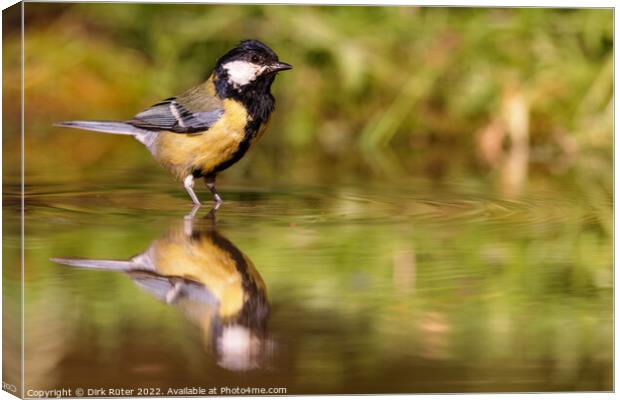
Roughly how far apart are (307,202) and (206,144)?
0.43 meters

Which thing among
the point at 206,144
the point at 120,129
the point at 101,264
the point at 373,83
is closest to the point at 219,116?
the point at 206,144

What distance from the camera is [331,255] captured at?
324 centimetres

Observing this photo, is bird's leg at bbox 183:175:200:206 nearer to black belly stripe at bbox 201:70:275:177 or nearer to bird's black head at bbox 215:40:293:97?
black belly stripe at bbox 201:70:275:177

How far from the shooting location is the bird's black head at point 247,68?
13.3 ft

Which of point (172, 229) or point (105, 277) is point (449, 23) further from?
point (105, 277)

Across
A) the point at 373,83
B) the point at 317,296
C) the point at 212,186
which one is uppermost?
the point at 373,83

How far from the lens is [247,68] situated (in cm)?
410

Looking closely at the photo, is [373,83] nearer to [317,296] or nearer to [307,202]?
[307,202]

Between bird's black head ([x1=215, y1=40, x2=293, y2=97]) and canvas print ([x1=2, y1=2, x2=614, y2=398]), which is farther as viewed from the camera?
bird's black head ([x1=215, y1=40, x2=293, y2=97])

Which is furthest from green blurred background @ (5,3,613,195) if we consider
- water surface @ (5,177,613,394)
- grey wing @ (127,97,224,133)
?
water surface @ (5,177,613,394)

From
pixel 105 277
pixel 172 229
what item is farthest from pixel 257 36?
pixel 105 277

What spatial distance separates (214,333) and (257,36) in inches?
164

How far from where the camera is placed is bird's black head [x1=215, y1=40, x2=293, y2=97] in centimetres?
405

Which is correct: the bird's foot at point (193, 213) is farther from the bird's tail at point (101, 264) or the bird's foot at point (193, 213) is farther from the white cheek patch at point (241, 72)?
the bird's tail at point (101, 264)
